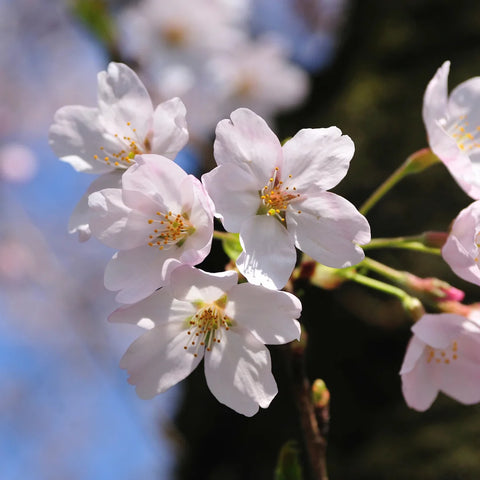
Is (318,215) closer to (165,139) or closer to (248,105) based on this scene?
(165,139)

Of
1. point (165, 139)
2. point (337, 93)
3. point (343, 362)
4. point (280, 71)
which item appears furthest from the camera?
point (280, 71)


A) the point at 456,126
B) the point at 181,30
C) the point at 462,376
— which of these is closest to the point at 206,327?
the point at 462,376

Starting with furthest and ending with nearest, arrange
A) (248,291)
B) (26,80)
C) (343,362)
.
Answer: (26,80) → (343,362) → (248,291)

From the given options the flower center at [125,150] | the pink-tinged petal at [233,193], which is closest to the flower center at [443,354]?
the pink-tinged petal at [233,193]

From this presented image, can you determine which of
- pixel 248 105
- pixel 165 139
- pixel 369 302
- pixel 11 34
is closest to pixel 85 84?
pixel 11 34

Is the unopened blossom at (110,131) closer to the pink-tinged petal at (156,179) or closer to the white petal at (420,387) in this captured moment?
the pink-tinged petal at (156,179)

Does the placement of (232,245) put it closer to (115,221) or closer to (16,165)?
(115,221)

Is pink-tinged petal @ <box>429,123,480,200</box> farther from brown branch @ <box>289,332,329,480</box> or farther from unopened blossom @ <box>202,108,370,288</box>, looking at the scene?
brown branch @ <box>289,332,329,480</box>
